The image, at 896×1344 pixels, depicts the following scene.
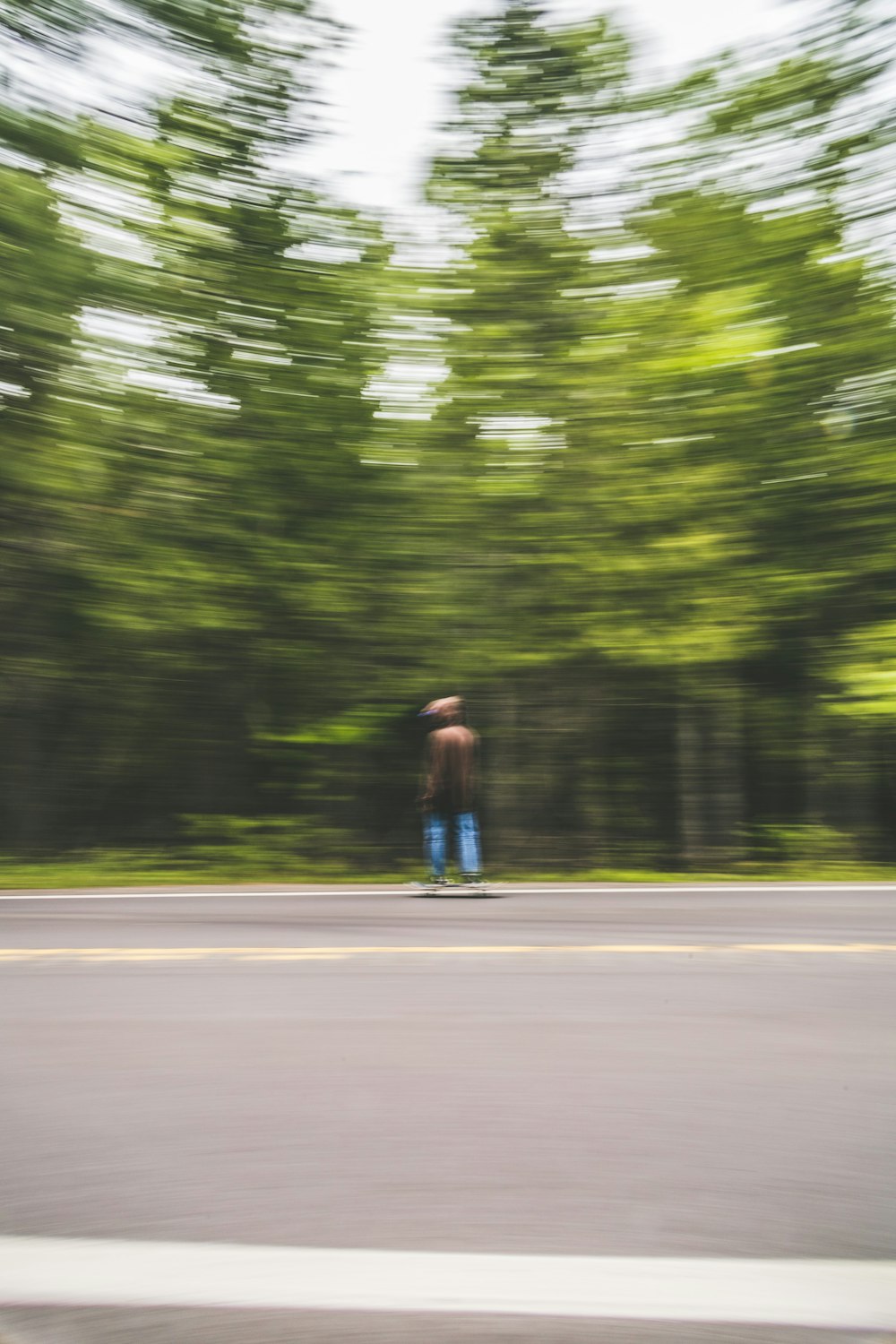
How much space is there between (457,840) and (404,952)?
364cm

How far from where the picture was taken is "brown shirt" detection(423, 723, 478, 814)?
34.1 feet

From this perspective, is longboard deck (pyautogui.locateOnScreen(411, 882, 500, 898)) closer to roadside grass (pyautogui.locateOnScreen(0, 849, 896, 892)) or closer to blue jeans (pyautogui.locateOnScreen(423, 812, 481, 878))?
blue jeans (pyautogui.locateOnScreen(423, 812, 481, 878))

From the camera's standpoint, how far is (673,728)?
14898 millimetres

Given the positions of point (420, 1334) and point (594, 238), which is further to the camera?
point (594, 238)

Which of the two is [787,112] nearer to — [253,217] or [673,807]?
[253,217]

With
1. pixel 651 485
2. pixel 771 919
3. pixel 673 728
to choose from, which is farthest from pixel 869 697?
pixel 771 919

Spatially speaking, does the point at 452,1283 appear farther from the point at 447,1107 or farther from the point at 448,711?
the point at 448,711

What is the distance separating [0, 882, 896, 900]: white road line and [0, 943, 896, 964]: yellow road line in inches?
136

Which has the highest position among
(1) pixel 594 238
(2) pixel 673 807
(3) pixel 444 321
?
(1) pixel 594 238

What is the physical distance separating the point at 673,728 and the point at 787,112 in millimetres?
7619

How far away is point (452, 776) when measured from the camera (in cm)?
1043

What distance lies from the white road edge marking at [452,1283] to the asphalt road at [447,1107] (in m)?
0.04

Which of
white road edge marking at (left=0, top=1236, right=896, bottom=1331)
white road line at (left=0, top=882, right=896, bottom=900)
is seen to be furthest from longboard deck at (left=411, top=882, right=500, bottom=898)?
white road edge marking at (left=0, top=1236, right=896, bottom=1331)

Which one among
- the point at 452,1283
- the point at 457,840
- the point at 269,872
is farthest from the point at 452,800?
the point at 452,1283
